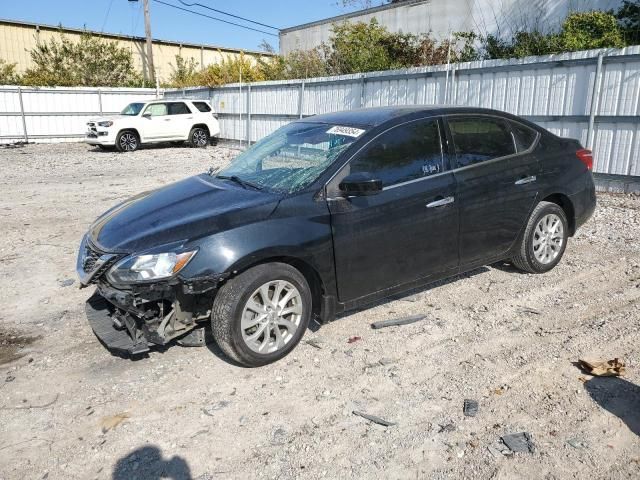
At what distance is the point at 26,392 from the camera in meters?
3.44

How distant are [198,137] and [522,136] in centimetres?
1597

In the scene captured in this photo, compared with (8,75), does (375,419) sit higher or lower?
lower

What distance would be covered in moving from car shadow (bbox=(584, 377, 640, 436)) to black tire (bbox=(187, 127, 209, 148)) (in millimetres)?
17645

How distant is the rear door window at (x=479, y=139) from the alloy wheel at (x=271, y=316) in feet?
6.16

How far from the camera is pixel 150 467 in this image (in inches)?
107

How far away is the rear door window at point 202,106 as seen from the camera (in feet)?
63.4

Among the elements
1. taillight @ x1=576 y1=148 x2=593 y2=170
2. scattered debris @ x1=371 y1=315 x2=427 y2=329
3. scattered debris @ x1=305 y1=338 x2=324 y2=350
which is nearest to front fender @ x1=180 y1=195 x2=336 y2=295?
scattered debris @ x1=305 y1=338 x2=324 y2=350

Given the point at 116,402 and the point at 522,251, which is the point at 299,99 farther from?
the point at 116,402

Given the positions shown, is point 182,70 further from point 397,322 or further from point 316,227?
point 316,227

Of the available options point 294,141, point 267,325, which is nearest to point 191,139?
point 294,141

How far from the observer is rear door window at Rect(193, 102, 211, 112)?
63.4 ft

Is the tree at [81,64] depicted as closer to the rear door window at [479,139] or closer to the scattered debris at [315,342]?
the rear door window at [479,139]

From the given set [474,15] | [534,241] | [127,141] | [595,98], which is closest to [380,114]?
[534,241]

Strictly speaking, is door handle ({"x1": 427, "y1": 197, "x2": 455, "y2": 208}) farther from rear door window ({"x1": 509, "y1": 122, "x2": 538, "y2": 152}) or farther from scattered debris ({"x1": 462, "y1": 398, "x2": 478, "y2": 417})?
scattered debris ({"x1": 462, "y1": 398, "x2": 478, "y2": 417})
